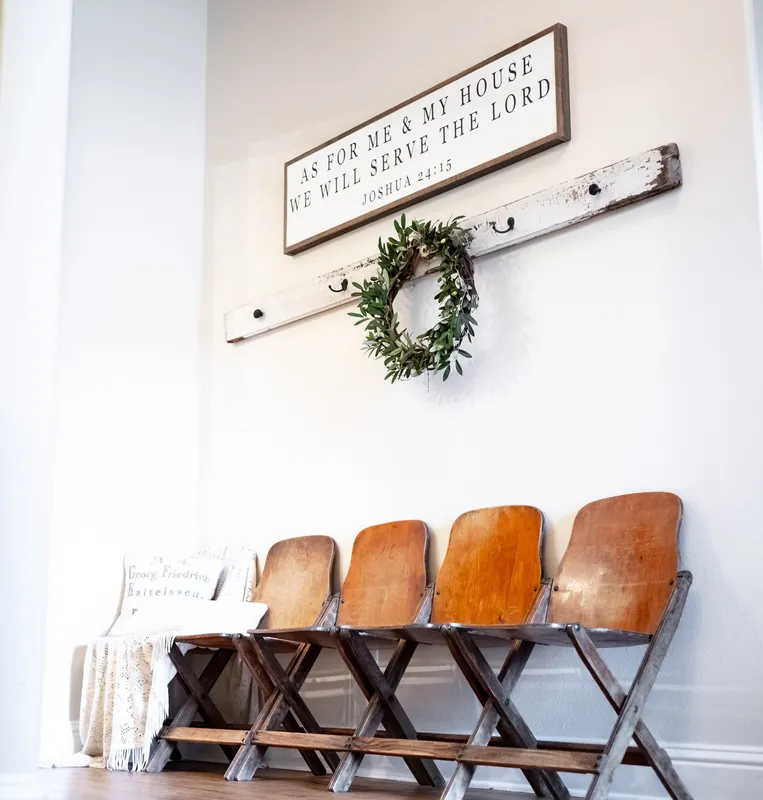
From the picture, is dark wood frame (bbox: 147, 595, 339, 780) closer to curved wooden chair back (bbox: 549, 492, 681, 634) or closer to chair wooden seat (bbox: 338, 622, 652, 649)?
chair wooden seat (bbox: 338, 622, 652, 649)

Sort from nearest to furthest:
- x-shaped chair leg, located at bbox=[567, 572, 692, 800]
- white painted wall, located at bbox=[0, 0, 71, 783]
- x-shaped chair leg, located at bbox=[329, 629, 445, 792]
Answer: white painted wall, located at bbox=[0, 0, 71, 783], x-shaped chair leg, located at bbox=[567, 572, 692, 800], x-shaped chair leg, located at bbox=[329, 629, 445, 792]

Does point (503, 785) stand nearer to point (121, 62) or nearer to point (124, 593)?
point (124, 593)

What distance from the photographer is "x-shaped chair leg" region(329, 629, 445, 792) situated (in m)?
2.92

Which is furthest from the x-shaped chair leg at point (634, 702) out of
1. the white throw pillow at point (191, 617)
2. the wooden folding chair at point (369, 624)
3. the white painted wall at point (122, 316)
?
the white painted wall at point (122, 316)

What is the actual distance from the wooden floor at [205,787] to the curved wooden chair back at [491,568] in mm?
516

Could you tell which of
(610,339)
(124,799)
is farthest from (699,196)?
(124,799)

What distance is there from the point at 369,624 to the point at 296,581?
48cm

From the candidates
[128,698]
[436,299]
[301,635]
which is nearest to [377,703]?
[301,635]

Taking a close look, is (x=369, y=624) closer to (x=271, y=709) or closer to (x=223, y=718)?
(x=271, y=709)

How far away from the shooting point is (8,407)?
219cm

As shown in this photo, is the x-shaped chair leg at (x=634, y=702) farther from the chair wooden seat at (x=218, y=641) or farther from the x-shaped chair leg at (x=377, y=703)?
the chair wooden seat at (x=218, y=641)

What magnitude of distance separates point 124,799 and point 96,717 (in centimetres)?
115

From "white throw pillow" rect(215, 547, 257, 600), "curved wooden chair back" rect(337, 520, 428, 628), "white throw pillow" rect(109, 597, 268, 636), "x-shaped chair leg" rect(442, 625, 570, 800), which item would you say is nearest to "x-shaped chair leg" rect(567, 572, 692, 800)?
"x-shaped chair leg" rect(442, 625, 570, 800)

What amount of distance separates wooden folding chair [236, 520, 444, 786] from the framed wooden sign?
4.13 ft
